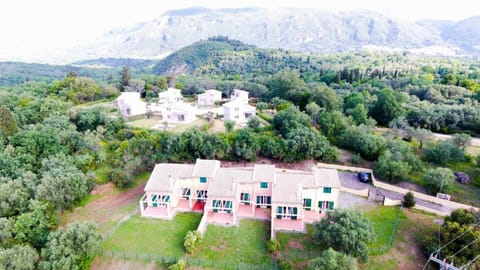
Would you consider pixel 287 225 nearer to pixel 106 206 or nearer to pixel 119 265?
pixel 119 265

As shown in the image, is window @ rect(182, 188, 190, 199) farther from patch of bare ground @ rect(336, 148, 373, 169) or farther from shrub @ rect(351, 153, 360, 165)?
shrub @ rect(351, 153, 360, 165)

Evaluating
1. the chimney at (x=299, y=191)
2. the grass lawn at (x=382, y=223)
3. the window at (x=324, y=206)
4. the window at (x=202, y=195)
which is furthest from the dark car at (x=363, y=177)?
the window at (x=202, y=195)

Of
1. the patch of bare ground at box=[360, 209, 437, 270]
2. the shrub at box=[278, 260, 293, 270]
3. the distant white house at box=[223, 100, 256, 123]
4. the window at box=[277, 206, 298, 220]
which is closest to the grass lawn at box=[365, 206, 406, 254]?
the patch of bare ground at box=[360, 209, 437, 270]

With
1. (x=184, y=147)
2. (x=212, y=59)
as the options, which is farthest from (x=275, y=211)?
(x=212, y=59)

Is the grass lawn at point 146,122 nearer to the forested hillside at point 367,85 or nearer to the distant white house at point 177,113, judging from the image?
the distant white house at point 177,113

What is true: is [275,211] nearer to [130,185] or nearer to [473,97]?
[130,185]
